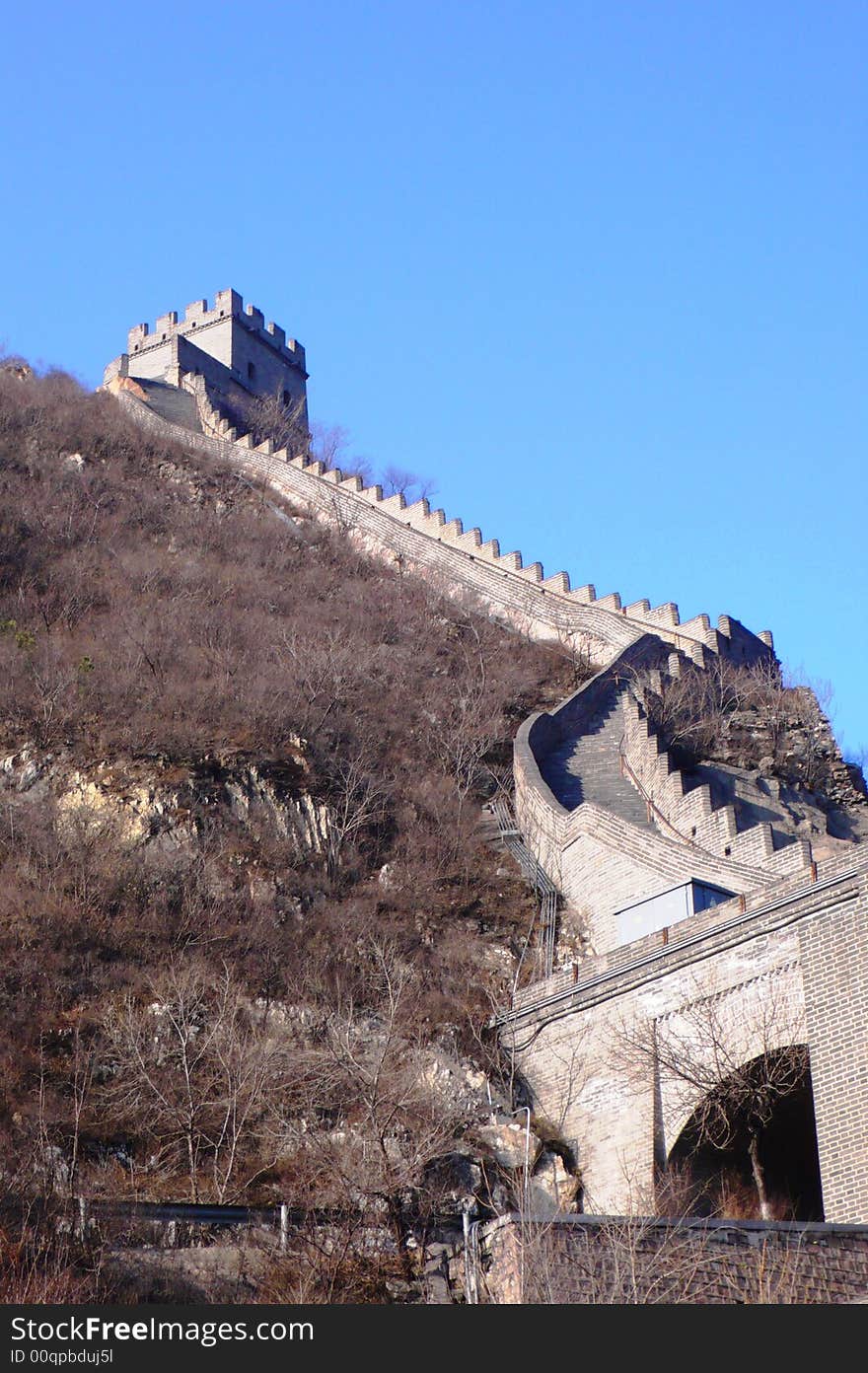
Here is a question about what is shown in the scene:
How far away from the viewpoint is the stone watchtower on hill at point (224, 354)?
62344 millimetres

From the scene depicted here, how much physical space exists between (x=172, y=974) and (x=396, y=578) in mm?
21967

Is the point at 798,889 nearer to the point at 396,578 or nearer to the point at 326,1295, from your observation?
the point at 326,1295

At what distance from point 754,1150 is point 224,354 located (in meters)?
49.0

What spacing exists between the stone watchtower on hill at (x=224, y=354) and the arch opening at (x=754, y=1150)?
141 feet

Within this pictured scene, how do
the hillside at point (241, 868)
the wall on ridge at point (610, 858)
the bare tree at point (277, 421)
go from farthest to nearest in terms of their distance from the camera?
the bare tree at point (277, 421), the wall on ridge at point (610, 858), the hillside at point (241, 868)

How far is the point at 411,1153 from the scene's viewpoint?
2223 cm

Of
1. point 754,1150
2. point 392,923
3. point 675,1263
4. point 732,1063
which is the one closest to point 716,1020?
point 732,1063

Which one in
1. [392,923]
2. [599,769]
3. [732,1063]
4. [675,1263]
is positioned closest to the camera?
[675,1263]

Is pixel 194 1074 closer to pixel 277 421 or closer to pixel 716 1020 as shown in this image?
pixel 716 1020

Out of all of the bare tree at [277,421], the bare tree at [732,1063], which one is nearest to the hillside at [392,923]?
the bare tree at [732,1063]

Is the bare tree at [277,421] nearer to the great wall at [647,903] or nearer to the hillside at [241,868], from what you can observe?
the great wall at [647,903]

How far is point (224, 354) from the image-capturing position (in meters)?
66.3

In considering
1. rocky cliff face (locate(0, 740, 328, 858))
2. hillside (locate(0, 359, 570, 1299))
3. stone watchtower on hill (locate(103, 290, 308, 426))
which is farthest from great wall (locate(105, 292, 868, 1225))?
stone watchtower on hill (locate(103, 290, 308, 426))

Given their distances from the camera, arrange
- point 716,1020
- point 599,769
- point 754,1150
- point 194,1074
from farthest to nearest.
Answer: point 599,769, point 194,1074, point 716,1020, point 754,1150
